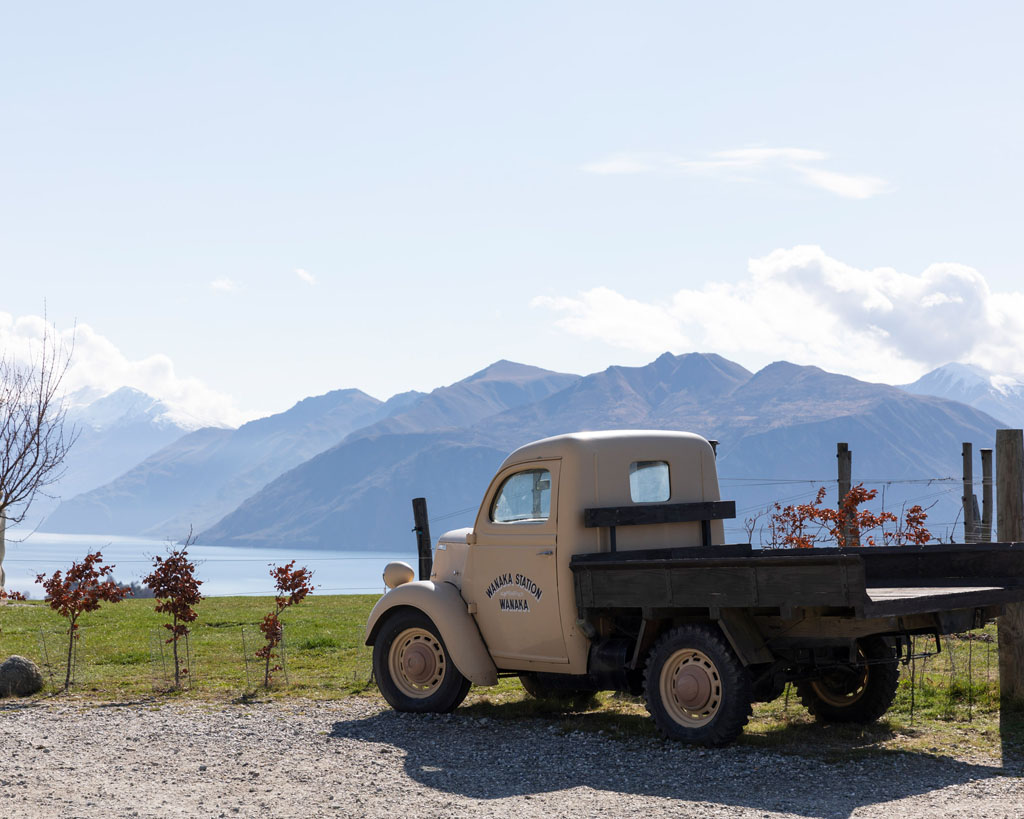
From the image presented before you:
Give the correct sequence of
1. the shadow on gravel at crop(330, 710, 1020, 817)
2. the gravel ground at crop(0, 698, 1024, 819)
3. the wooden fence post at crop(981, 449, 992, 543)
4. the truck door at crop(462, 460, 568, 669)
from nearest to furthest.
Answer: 1. the gravel ground at crop(0, 698, 1024, 819)
2. the shadow on gravel at crop(330, 710, 1020, 817)
3. the truck door at crop(462, 460, 568, 669)
4. the wooden fence post at crop(981, 449, 992, 543)

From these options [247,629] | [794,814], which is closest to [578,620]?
[794,814]

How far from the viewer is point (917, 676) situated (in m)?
12.7

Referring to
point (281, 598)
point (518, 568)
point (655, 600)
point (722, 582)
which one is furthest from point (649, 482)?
point (281, 598)

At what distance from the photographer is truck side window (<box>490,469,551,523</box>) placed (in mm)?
10523

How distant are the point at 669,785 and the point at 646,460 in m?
3.50

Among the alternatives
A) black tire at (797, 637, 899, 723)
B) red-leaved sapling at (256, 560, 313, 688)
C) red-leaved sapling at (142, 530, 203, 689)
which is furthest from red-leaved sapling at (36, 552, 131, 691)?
black tire at (797, 637, 899, 723)

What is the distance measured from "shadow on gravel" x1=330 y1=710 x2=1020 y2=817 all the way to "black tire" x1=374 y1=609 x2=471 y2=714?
85 cm

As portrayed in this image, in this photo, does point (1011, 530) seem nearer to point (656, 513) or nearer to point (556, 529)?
point (656, 513)

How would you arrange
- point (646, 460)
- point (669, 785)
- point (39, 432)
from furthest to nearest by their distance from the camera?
1. point (39, 432)
2. point (646, 460)
3. point (669, 785)

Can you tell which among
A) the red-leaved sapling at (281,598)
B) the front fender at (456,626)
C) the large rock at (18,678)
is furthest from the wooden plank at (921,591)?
the large rock at (18,678)

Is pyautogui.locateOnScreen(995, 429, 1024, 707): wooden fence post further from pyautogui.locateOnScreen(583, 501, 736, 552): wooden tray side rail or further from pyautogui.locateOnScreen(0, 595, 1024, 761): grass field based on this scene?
pyautogui.locateOnScreen(583, 501, 736, 552): wooden tray side rail

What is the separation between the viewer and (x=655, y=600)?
30.5 feet

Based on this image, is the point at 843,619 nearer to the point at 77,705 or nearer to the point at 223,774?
the point at 223,774

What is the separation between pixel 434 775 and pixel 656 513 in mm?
3305
